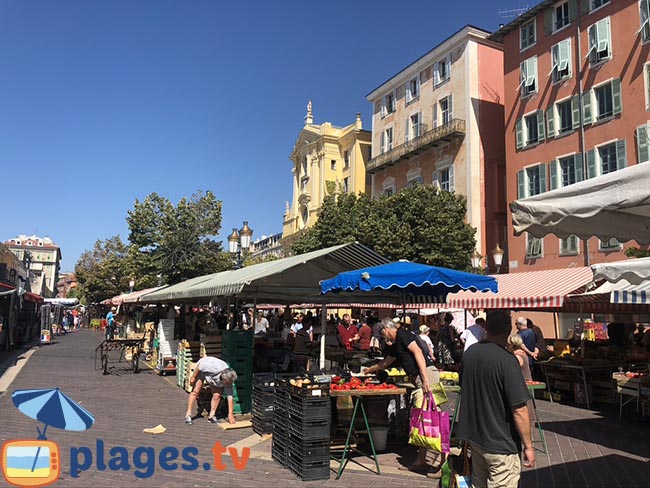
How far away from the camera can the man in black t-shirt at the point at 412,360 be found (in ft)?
20.5

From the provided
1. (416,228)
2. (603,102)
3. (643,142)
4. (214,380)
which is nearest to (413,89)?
(416,228)

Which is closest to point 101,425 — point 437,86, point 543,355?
point 543,355

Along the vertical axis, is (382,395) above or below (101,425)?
above

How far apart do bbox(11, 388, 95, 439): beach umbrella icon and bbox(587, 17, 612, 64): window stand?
1012 inches

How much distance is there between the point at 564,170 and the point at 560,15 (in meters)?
7.62

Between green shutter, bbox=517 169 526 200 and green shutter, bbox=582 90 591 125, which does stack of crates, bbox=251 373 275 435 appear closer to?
green shutter, bbox=582 90 591 125

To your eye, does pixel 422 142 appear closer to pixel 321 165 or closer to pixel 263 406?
pixel 321 165

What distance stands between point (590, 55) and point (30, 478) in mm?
26219

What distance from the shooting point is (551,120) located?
85.5ft

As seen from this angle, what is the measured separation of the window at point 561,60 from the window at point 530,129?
180 cm

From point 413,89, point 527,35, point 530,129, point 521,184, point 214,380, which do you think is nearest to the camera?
point 214,380

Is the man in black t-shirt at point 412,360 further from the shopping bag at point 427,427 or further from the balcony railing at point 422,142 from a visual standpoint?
the balcony railing at point 422,142

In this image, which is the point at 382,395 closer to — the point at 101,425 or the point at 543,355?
the point at 101,425

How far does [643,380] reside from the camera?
9305mm
